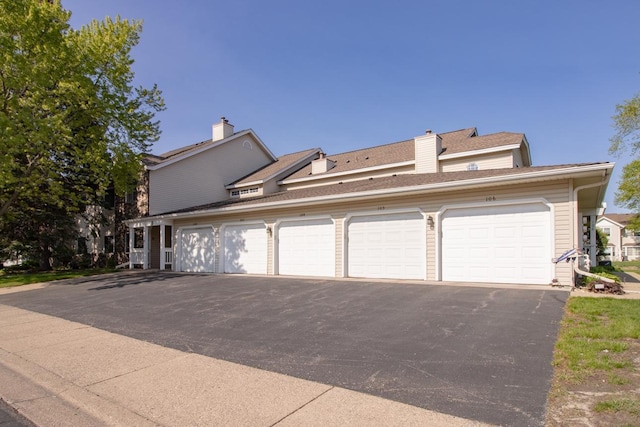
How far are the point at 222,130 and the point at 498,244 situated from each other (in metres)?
20.2

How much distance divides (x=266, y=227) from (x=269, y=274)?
6.68 feet

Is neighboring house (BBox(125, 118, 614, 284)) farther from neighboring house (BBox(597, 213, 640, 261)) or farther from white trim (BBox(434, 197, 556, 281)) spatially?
neighboring house (BBox(597, 213, 640, 261))

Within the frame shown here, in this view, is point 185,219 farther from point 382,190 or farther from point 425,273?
point 425,273

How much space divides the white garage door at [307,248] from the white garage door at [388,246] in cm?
91

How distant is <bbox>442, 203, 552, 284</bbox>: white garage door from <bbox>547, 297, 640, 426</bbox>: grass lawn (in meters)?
3.46

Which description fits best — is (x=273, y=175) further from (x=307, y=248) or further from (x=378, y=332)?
(x=378, y=332)

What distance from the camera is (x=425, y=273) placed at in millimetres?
11906

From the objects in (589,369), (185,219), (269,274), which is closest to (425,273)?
(269,274)

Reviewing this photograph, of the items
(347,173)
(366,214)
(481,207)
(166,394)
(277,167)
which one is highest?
(277,167)

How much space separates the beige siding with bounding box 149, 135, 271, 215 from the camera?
2203 centimetres

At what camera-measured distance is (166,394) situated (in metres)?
3.96

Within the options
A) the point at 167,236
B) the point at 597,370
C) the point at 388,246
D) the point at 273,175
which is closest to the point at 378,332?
the point at 597,370

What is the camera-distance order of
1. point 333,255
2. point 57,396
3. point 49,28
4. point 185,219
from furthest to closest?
point 185,219, point 49,28, point 333,255, point 57,396

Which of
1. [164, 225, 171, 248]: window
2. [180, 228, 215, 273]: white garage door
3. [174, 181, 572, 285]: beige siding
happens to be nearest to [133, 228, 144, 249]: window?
[164, 225, 171, 248]: window
